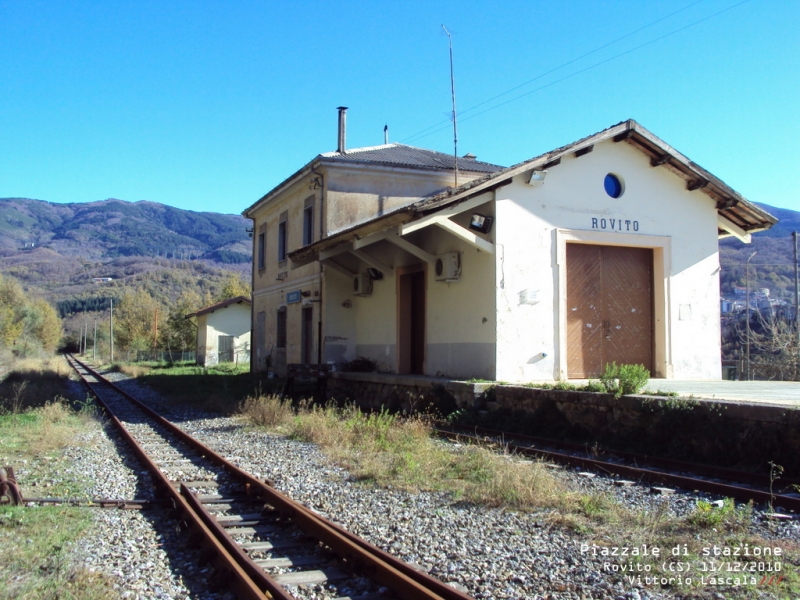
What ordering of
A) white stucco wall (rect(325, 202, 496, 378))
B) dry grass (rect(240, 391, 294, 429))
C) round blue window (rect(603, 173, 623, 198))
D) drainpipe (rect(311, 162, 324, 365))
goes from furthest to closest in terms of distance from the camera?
1. drainpipe (rect(311, 162, 324, 365))
2. round blue window (rect(603, 173, 623, 198))
3. white stucco wall (rect(325, 202, 496, 378))
4. dry grass (rect(240, 391, 294, 429))

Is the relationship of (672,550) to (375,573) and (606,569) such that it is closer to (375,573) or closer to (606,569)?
(606,569)

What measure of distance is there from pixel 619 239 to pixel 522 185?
2509mm

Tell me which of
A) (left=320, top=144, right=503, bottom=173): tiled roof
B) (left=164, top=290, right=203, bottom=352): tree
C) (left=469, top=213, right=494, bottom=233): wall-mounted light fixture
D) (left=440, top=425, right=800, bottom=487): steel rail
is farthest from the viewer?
(left=164, top=290, right=203, bottom=352): tree

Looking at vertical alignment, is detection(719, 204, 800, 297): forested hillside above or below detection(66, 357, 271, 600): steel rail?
above

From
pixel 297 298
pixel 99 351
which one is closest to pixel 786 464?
pixel 297 298

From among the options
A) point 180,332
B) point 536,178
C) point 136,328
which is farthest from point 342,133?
point 136,328

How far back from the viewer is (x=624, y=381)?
966cm

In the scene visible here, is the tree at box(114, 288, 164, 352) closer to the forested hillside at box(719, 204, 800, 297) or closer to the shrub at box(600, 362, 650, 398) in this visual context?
the forested hillside at box(719, 204, 800, 297)

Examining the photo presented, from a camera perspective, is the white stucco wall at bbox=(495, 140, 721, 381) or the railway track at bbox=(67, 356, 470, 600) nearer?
the railway track at bbox=(67, 356, 470, 600)

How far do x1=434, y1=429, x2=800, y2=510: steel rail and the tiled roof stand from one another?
1231 centimetres

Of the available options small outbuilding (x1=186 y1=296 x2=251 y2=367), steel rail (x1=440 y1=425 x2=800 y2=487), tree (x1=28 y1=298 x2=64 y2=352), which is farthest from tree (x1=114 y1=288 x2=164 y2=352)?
steel rail (x1=440 y1=425 x2=800 y2=487)

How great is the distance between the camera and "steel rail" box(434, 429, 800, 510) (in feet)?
19.4

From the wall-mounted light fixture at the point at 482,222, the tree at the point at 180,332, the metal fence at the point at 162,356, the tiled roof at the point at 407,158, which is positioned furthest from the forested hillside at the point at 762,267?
the wall-mounted light fixture at the point at 482,222

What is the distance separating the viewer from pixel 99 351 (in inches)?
3196
